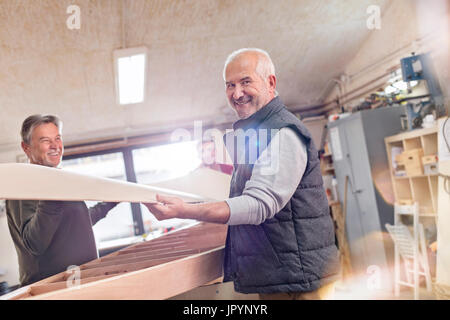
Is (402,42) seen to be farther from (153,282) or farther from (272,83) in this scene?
(153,282)

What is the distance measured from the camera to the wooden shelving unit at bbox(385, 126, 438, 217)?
337cm

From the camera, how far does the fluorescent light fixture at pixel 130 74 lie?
3.71 meters

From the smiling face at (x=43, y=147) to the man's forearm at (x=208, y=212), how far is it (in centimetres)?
84

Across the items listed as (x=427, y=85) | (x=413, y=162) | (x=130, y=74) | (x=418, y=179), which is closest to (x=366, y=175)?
(x=418, y=179)

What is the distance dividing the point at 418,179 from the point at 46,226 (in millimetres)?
3510

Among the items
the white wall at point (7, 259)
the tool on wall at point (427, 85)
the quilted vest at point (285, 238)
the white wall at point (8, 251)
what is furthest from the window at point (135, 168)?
the quilted vest at point (285, 238)

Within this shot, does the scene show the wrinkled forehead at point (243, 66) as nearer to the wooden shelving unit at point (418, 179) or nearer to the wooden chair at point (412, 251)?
the wooden shelving unit at point (418, 179)

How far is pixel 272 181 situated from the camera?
3.16 ft

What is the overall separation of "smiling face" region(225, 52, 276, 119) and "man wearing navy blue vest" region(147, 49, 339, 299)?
8 centimetres

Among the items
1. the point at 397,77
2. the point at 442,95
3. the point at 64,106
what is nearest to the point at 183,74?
the point at 64,106

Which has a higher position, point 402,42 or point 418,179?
point 402,42

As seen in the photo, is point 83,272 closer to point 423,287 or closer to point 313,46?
point 423,287

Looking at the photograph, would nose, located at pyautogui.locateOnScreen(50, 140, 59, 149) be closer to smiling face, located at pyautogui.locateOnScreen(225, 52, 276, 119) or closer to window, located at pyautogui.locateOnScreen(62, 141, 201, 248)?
smiling face, located at pyautogui.locateOnScreen(225, 52, 276, 119)

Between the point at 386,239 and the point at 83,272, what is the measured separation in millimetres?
3739
